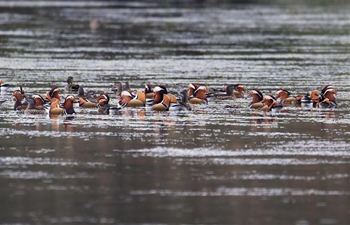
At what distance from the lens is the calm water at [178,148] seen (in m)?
11.0

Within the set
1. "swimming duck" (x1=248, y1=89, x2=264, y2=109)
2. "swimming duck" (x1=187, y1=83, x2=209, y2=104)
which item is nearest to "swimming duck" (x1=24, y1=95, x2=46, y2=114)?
"swimming duck" (x1=187, y1=83, x2=209, y2=104)

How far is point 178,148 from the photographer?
14.8 meters

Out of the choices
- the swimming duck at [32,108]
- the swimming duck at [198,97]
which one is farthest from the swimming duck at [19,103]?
the swimming duck at [198,97]

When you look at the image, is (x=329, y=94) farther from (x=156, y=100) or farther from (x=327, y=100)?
(x=156, y=100)

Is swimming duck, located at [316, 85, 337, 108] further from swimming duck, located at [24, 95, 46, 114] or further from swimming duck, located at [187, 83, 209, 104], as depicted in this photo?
swimming duck, located at [24, 95, 46, 114]

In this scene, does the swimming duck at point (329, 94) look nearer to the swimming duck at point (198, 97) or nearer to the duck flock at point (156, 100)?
the duck flock at point (156, 100)

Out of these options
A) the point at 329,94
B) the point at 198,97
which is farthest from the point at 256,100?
the point at 329,94

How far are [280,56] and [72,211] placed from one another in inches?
866

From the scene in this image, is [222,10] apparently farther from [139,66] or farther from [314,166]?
[314,166]

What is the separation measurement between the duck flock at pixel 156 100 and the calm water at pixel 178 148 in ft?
0.84

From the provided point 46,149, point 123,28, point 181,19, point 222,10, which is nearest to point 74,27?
point 123,28

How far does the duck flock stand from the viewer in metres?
18.9

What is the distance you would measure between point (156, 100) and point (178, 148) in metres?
4.57

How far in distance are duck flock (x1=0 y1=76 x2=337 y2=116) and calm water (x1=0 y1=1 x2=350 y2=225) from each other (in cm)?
26
